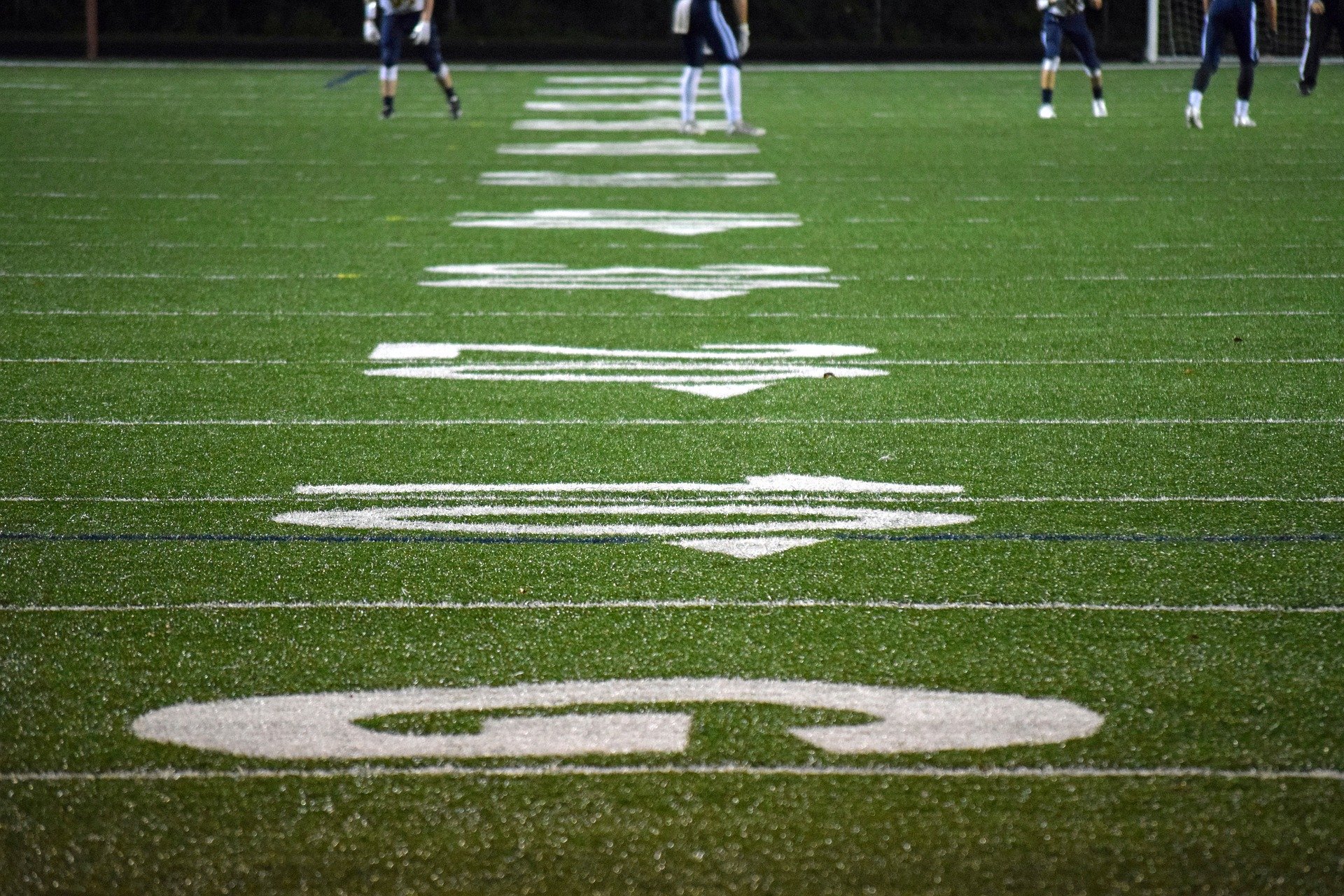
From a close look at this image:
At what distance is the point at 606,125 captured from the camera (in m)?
17.8

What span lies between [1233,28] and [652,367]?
35.5 ft

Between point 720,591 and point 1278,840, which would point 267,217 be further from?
point 1278,840

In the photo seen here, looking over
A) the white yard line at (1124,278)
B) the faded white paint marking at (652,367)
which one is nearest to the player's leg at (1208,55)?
the white yard line at (1124,278)

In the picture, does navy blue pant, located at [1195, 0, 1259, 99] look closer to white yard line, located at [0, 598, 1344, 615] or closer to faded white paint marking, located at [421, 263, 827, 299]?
faded white paint marking, located at [421, 263, 827, 299]

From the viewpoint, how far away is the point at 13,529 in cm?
461

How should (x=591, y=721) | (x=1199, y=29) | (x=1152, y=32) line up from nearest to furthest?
1. (x=591, y=721)
2. (x=1152, y=32)
3. (x=1199, y=29)

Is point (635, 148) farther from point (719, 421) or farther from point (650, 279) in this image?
point (719, 421)

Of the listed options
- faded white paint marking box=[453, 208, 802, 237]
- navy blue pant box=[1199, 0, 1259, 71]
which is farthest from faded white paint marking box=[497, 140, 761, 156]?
navy blue pant box=[1199, 0, 1259, 71]

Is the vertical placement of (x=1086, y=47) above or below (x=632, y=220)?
above

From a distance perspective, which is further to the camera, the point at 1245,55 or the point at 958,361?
the point at 1245,55

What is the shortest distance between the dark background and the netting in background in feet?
5.82

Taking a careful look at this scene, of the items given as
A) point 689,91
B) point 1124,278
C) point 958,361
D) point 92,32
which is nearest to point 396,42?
point 689,91

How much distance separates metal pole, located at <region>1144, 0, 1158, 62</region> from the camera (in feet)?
82.5

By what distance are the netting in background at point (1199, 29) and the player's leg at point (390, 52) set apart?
46.4ft
